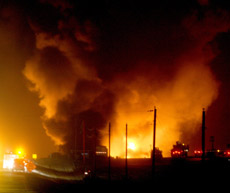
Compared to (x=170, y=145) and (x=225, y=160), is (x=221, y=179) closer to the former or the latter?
(x=225, y=160)

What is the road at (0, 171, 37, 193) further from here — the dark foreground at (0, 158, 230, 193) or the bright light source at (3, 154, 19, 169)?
the bright light source at (3, 154, 19, 169)

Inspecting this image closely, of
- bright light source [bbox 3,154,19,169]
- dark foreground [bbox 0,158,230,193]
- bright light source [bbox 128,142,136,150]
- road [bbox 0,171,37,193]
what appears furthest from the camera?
bright light source [bbox 128,142,136,150]

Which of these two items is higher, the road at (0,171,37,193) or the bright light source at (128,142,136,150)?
the bright light source at (128,142,136,150)

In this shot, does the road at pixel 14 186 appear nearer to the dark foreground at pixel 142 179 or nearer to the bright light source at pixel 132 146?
the dark foreground at pixel 142 179

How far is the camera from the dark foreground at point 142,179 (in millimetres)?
33875

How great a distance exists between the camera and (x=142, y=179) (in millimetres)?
47750

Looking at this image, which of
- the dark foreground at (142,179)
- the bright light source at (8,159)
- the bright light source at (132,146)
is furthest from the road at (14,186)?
the bright light source at (132,146)

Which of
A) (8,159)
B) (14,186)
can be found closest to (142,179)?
(8,159)

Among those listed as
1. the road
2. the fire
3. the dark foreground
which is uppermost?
the fire

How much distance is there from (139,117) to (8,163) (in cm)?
3415

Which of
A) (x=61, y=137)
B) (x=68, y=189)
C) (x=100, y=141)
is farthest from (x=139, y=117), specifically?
(x=68, y=189)

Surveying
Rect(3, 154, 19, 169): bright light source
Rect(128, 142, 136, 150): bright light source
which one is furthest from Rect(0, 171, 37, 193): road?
Rect(128, 142, 136, 150): bright light source

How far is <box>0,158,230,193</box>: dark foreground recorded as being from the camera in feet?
111

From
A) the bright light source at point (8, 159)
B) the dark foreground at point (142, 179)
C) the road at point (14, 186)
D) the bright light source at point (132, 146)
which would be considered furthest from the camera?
the bright light source at point (132, 146)
